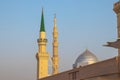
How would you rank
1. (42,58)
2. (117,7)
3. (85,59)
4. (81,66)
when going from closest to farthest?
(81,66) → (117,7) → (85,59) → (42,58)

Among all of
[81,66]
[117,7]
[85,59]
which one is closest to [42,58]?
[85,59]

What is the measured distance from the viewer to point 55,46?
32.6 m

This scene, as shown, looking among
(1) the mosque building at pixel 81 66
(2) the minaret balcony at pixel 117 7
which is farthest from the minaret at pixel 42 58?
(2) the minaret balcony at pixel 117 7

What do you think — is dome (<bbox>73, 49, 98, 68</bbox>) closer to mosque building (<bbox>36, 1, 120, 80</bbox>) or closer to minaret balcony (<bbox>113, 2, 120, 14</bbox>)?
mosque building (<bbox>36, 1, 120, 80</bbox>)

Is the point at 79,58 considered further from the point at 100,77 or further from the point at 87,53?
the point at 100,77

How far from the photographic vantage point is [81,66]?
16453mm

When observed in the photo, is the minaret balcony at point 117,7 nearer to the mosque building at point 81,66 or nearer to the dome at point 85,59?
the mosque building at point 81,66

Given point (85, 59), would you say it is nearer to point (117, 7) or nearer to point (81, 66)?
point (117, 7)

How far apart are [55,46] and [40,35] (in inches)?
75.3

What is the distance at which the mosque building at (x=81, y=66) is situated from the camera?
1230 cm

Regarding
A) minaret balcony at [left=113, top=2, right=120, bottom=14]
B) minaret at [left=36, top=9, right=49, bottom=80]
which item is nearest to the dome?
minaret balcony at [left=113, top=2, right=120, bottom=14]

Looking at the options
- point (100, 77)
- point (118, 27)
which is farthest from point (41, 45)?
point (100, 77)

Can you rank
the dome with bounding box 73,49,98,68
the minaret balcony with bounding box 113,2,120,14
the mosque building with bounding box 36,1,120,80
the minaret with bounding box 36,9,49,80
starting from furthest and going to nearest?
the minaret with bounding box 36,9,49,80 → the dome with bounding box 73,49,98,68 → the minaret balcony with bounding box 113,2,120,14 → the mosque building with bounding box 36,1,120,80

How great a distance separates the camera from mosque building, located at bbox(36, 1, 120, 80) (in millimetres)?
12303
